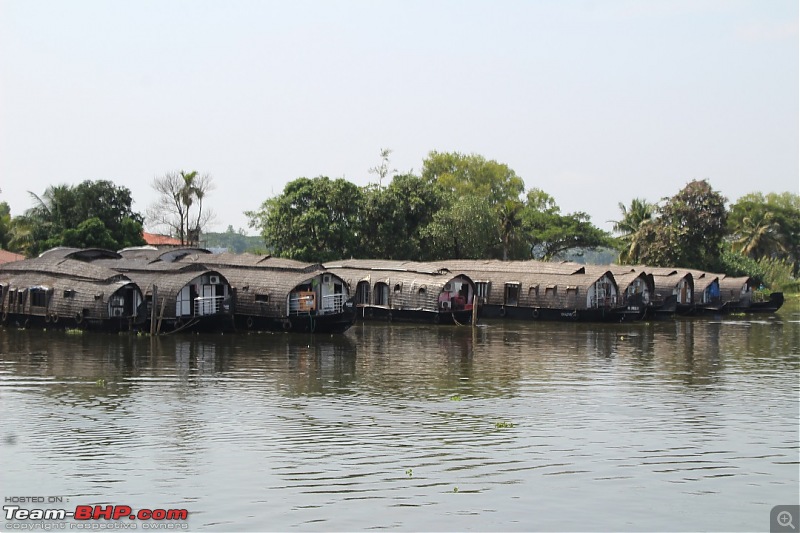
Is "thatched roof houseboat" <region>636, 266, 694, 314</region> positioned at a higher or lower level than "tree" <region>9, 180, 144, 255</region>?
lower

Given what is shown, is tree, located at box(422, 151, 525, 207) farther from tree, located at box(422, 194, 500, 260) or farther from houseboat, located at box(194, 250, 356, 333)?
houseboat, located at box(194, 250, 356, 333)

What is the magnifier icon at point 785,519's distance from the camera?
14992 mm

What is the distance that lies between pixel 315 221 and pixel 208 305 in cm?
1942

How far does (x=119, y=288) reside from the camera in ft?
124

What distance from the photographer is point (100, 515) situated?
15023 millimetres

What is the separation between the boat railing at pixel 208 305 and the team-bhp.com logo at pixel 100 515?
79.6 ft

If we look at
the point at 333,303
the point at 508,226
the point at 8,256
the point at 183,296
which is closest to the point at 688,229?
the point at 508,226

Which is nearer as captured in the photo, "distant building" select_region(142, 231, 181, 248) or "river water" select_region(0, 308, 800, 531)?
"river water" select_region(0, 308, 800, 531)

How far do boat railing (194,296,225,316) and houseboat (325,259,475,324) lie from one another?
718 centimetres

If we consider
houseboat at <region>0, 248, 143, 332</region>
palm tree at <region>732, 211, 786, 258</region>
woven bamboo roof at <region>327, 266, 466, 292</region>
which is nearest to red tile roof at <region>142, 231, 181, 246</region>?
woven bamboo roof at <region>327, 266, 466, 292</region>

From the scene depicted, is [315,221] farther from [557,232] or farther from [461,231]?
[557,232]

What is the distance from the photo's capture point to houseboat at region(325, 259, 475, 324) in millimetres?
46000

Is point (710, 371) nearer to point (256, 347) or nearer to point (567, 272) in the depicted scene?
point (256, 347)

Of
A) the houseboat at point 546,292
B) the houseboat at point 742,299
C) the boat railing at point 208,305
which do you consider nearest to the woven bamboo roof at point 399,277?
the houseboat at point 546,292
